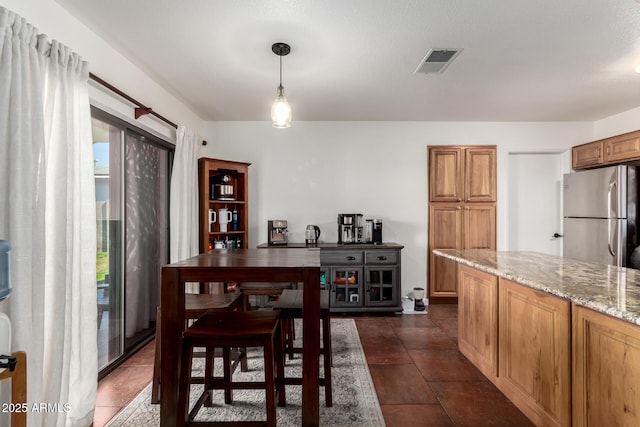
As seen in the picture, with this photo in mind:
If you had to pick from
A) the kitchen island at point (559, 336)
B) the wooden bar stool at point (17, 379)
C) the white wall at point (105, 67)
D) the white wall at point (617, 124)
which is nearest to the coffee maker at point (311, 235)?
the white wall at point (105, 67)

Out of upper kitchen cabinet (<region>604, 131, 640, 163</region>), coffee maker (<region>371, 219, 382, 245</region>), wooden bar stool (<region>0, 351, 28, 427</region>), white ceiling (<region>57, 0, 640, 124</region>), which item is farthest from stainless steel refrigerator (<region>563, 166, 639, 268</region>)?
wooden bar stool (<region>0, 351, 28, 427</region>)

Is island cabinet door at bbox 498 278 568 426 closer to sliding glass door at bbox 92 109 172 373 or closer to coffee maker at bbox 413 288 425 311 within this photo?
coffee maker at bbox 413 288 425 311

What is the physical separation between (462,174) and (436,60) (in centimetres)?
210

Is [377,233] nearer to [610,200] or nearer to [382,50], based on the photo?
[382,50]

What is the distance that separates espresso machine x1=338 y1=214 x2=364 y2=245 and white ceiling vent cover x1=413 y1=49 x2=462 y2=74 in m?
1.92

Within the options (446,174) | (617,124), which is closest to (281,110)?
(446,174)

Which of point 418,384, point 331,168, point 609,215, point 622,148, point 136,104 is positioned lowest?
point 418,384

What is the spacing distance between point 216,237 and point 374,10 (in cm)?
302

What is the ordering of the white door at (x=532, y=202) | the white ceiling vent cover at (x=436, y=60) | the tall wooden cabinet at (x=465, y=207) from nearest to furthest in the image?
the white ceiling vent cover at (x=436, y=60)
the tall wooden cabinet at (x=465, y=207)
the white door at (x=532, y=202)

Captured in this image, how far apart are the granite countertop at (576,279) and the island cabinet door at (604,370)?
10 centimetres

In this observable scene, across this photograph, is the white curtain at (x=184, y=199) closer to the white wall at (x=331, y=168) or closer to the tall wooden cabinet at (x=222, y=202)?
the tall wooden cabinet at (x=222, y=202)

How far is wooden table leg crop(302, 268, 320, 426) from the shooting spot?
5.19 ft

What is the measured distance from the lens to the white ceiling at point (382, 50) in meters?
1.98

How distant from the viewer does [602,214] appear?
3617 mm
